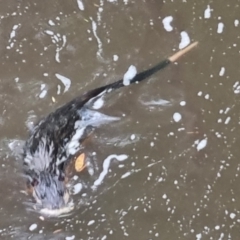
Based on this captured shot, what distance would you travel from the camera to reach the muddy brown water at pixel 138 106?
161 cm

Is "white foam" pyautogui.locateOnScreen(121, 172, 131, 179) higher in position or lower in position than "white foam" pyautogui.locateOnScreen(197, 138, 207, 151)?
lower

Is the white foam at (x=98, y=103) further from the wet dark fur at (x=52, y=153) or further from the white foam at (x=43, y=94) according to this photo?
the white foam at (x=43, y=94)

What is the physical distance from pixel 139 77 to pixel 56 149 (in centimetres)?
32

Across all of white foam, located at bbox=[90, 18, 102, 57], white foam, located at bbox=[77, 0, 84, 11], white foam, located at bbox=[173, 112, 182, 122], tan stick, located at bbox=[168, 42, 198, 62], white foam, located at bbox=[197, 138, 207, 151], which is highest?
white foam, located at bbox=[77, 0, 84, 11]

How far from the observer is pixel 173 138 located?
5.36 ft

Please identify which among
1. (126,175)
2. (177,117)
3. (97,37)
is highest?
(97,37)

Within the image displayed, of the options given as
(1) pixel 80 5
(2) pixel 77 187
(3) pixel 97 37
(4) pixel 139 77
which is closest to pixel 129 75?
(4) pixel 139 77

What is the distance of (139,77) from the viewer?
162 cm

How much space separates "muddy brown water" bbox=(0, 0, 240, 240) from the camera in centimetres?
161

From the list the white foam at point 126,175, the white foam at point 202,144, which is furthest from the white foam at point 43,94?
the white foam at point 202,144

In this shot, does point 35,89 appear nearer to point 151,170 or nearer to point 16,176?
point 16,176

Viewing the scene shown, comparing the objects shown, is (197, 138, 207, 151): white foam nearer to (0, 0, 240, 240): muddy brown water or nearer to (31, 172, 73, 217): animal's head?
(0, 0, 240, 240): muddy brown water

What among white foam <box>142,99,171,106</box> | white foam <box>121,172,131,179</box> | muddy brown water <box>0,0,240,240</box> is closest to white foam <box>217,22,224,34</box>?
muddy brown water <box>0,0,240,240</box>

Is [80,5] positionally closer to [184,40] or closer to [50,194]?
[184,40]
